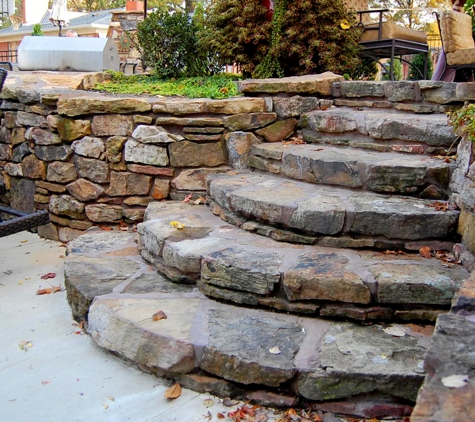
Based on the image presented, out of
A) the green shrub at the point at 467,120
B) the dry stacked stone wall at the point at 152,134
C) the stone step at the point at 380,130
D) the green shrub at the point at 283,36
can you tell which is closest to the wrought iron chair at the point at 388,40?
the green shrub at the point at 283,36

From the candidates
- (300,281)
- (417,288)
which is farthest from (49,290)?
(417,288)

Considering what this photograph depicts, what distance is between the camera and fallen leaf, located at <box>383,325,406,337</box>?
2170 mm

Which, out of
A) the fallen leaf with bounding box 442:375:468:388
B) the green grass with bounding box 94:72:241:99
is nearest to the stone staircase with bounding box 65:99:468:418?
the fallen leaf with bounding box 442:375:468:388

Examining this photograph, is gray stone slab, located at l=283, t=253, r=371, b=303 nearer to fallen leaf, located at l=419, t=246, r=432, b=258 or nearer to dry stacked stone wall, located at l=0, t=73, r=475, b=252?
fallen leaf, located at l=419, t=246, r=432, b=258

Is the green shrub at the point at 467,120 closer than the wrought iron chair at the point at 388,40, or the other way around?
the green shrub at the point at 467,120

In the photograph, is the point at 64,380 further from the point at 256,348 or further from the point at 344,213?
the point at 344,213

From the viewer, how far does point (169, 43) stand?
528cm

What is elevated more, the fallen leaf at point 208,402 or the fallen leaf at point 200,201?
the fallen leaf at point 200,201

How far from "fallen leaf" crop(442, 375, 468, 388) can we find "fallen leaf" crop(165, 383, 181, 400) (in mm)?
1157

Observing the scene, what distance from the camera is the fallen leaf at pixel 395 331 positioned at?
2.17m

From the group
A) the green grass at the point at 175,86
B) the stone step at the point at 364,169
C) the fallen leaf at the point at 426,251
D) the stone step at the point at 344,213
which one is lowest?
the fallen leaf at the point at 426,251

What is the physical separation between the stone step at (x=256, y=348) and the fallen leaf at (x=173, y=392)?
0.13 ft

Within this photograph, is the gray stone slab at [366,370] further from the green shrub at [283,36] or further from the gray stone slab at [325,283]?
the green shrub at [283,36]

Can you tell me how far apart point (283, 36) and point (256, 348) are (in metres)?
3.49
